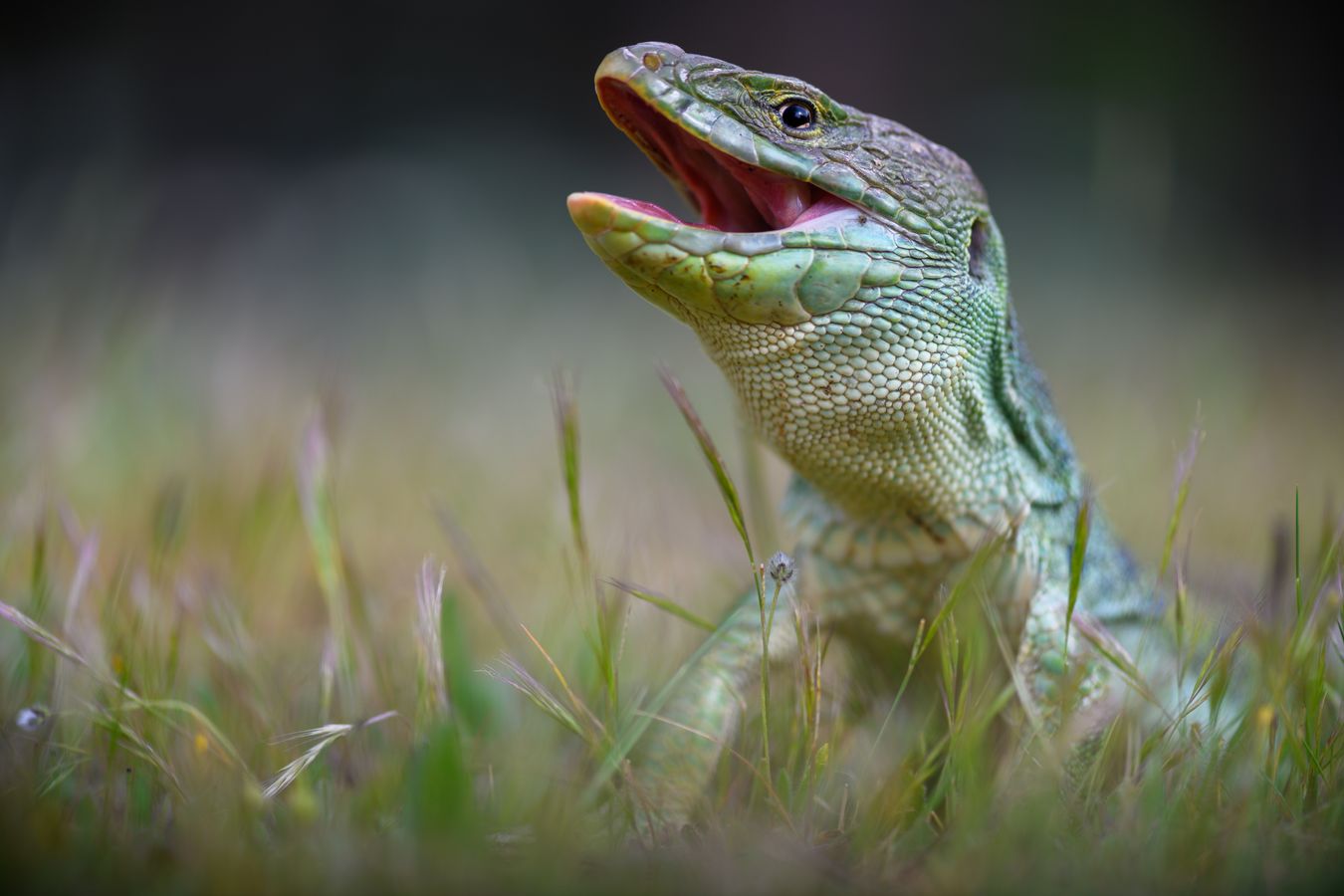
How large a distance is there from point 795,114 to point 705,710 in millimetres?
1018

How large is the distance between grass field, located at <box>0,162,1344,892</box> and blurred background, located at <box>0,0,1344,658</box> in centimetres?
3

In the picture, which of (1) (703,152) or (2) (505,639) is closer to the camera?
(1) (703,152)

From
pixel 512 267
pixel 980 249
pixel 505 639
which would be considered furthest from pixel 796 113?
pixel 512 267

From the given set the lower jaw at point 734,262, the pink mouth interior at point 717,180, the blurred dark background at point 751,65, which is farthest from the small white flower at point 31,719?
the blurred dark background at point 751,65

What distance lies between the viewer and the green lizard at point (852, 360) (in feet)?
5.33

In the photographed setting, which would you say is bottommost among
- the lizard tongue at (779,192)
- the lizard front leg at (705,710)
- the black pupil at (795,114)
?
the lizard front leg at (705,710)

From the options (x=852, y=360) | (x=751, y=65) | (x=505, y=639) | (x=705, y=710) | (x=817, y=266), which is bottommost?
(x=505, y=639)

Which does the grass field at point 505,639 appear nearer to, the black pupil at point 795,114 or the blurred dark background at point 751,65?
the black pupil at point 795,114

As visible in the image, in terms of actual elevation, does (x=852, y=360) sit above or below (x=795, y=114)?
below

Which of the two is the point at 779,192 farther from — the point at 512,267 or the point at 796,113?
the point at 512,267

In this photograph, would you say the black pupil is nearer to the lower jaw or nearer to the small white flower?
the lower jaw

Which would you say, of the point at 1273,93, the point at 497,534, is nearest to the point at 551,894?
the point at 497,534

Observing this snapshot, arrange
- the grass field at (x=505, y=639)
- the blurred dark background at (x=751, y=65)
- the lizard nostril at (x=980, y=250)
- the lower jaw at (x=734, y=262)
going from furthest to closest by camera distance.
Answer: the blurred dark background at (x=751, y=65), the lizard nostril at (x=980, y=250), the lower jaw at (x=734, y=262), the grass field at (x=505, y=639)

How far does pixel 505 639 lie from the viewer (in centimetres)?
238
